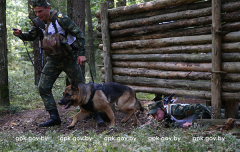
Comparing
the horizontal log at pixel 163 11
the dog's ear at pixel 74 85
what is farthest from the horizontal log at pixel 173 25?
the dog's ear at pixel 74 85

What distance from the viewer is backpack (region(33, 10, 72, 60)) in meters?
4.99

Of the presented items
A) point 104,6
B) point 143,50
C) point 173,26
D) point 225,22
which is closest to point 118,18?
point 104,6

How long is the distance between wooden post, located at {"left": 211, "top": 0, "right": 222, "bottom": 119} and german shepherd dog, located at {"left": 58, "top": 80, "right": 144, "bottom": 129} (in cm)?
199

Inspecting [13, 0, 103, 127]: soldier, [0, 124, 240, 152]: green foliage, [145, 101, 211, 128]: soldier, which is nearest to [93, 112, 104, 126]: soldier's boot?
[13, 0, 103, 127]: soldier

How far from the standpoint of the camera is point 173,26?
5.64m

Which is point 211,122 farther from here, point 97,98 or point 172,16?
point 172,16

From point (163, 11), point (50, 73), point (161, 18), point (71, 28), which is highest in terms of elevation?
point (163, 11)

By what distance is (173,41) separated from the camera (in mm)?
5652

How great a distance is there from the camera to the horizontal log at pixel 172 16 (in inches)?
188

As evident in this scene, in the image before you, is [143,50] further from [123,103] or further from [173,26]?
[123,103]

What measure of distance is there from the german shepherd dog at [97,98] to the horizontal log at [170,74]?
71 centimetres

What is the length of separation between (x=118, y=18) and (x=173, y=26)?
6.10ft

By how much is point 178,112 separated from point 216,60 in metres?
1.49

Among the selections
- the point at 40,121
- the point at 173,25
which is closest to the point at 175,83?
the point at 173,25
